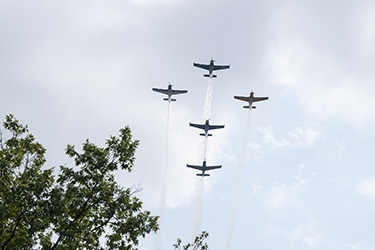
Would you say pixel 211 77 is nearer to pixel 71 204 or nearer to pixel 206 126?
pixel 206 126

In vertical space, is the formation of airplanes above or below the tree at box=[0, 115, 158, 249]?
above

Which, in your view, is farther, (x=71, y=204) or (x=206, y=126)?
(x=206, y=126)

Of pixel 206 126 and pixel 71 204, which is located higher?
pixel 206 126

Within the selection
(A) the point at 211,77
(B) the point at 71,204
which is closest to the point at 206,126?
(A) the point at 211,77

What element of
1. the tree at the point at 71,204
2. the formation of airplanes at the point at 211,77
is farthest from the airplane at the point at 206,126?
the tree at the point at 71,204

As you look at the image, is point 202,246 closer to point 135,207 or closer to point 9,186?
point 135,207

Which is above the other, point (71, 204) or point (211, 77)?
point (211, 77)

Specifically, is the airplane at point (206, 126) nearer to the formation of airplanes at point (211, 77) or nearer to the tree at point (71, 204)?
the formation of airplanes at point (211, 77)

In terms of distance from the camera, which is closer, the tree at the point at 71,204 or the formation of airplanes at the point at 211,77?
the tree at the point at 71,204

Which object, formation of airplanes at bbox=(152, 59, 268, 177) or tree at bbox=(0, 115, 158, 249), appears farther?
formation of airplanes at bbox=(152, 59, 268, 177)

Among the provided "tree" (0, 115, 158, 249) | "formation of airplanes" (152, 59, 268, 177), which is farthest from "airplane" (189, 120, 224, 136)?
"tree" (0, 115, 158, 249)

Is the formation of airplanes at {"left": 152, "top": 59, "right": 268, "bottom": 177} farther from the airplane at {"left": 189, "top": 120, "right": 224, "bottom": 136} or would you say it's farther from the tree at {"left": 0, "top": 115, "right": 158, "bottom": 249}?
the tree at {"left": 0, "top": 115, "right": 158, "bottom": 249}

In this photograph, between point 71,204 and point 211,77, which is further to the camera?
point 211,77

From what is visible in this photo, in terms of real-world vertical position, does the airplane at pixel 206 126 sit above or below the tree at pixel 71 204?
above
